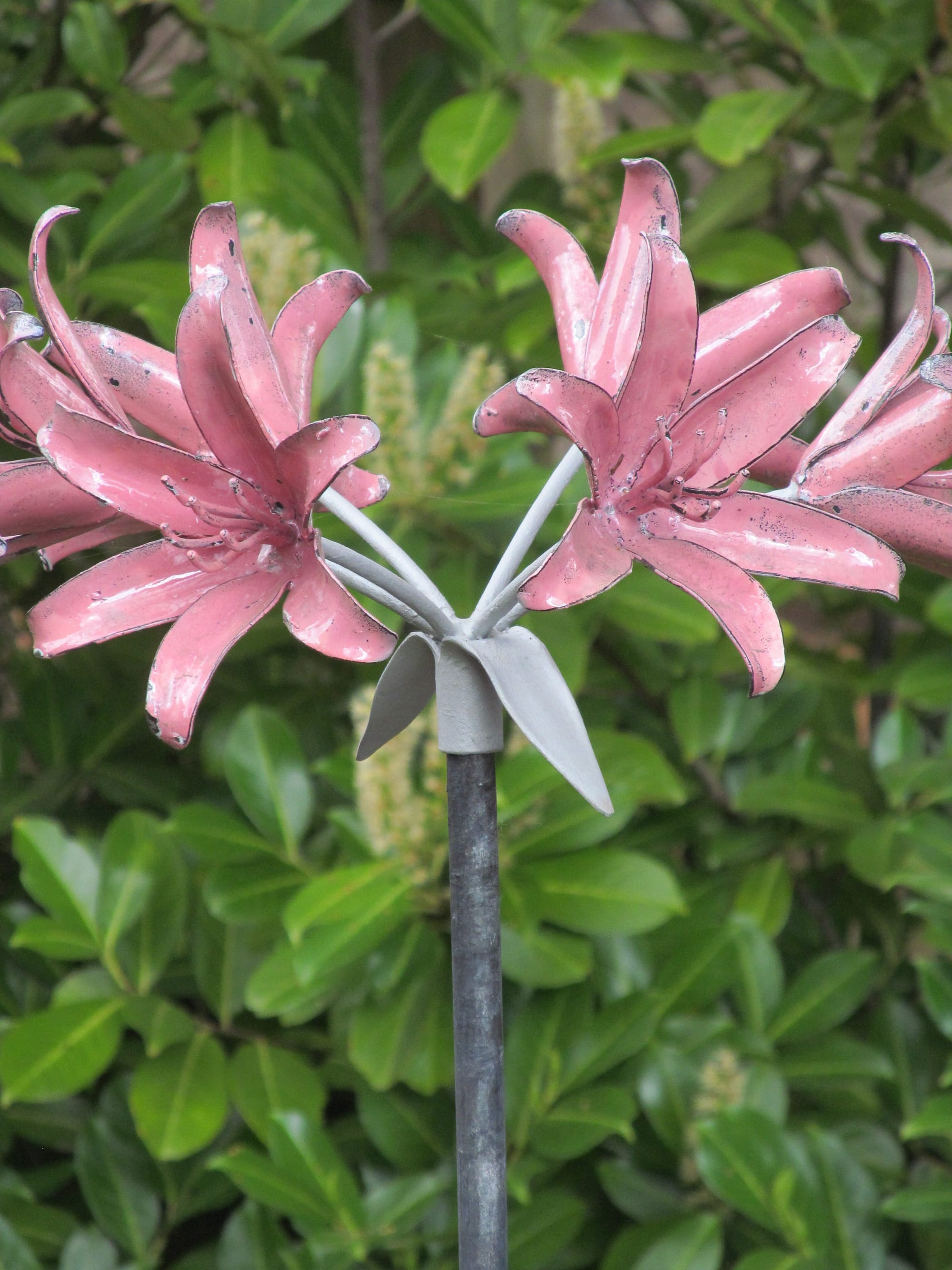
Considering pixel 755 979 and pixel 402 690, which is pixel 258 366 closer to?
pixel 402 690

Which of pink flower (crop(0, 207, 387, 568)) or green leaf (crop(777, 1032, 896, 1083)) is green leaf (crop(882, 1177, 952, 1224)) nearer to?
green leaf (crop(777, 1032, 896, 1083))

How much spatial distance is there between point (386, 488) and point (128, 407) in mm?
70

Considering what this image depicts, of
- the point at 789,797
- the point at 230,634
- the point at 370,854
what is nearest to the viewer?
the point at 230,634

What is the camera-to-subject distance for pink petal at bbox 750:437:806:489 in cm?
28

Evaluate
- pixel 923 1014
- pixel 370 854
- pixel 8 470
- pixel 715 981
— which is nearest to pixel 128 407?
Result: pixel 8 470

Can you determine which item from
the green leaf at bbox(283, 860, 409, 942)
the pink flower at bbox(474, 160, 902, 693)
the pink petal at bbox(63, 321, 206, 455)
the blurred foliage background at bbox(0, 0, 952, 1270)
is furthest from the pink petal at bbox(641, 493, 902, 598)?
the green leaf at bbox(283, 860, 409, 942)

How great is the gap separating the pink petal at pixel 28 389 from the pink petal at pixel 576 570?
0.09 metres

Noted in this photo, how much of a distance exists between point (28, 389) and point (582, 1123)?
0.53 metres

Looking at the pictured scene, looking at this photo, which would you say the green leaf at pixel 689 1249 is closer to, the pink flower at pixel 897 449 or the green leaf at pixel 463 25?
the pink flower at pixel 897 449

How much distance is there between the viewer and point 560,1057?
0.67 m

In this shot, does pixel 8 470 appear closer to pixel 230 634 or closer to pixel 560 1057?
pixel 230 634

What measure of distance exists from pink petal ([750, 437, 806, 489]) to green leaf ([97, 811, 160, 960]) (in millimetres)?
485

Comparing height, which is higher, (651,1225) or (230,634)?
(230,634)

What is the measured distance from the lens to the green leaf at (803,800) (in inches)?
30.1
